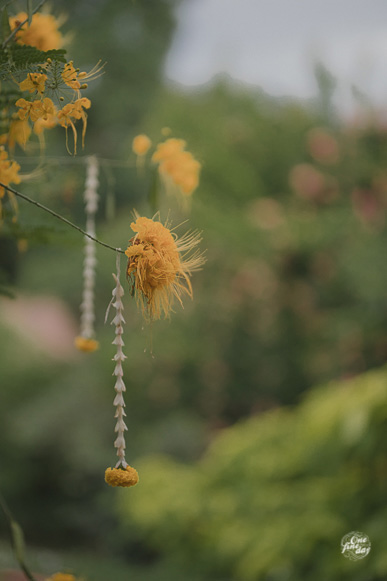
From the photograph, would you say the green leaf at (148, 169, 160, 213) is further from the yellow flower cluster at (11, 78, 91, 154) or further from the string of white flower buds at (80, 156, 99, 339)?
the yellow flower cluster at (11, 78, 91, 154)

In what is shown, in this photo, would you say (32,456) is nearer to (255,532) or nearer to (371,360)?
(371,360)

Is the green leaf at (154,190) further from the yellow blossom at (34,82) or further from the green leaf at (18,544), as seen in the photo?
the green leaf at (18,544)

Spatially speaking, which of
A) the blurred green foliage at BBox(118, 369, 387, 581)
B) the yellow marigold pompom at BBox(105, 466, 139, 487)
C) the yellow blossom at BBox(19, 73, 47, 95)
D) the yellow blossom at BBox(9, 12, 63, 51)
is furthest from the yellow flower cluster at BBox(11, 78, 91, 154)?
the blurred green foliage at BBox(118, 369, 387, 581)

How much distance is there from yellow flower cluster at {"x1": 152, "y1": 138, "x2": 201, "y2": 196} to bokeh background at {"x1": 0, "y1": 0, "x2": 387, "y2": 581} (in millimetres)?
120

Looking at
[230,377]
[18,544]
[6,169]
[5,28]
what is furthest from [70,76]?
[230,377]

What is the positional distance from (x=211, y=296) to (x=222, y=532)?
11.9 feet

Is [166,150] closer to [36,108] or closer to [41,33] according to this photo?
[41,33]

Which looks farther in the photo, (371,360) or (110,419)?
(110,419)

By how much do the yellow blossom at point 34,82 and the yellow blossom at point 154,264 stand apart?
22 centimetres

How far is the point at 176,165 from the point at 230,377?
509 cm

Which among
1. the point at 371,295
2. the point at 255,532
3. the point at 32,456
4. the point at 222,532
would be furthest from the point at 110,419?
the point at 255,532

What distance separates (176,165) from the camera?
1.30 m

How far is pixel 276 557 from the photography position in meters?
2.14

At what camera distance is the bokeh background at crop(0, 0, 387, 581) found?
2168mm
